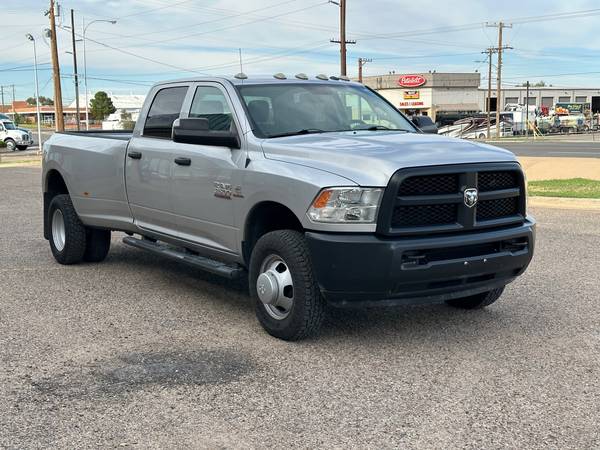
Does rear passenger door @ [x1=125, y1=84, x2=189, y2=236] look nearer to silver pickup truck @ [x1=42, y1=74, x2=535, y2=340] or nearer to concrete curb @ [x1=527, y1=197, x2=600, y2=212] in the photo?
silver pickup truck @ [x1=42, y1=74, x2=535, y2=340]

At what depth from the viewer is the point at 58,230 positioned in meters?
8.33

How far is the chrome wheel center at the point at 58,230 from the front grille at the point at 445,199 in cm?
475

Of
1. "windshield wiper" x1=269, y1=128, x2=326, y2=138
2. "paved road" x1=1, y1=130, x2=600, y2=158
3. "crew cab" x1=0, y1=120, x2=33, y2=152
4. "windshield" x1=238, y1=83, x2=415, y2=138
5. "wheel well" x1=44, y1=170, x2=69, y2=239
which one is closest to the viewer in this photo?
"windshield wiper" x1=269, y1=128, x2=326, y2=138

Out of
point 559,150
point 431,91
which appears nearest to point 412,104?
point 431,91

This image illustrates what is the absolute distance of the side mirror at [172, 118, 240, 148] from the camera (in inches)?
218

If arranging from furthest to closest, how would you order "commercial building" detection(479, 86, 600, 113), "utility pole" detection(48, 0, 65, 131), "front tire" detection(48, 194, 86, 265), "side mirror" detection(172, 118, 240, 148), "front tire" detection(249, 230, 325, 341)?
"commercial building" detection(479, 86, 600, 113), "utility pole" detection(48, 0, 65, 131), "front tire" detection(48, 194, 86, 265), "side mirror" detection(172, 118, 240, 148), "front tire" detection(249, 230, 325, 341)

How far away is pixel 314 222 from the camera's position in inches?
187

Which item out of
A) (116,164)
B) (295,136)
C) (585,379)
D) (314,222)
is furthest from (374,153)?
(116,164)

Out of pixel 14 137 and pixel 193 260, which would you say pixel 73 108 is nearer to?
pixel 14 137

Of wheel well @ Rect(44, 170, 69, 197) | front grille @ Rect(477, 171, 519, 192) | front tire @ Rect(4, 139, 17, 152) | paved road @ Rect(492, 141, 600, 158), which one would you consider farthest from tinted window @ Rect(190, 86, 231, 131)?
front tire @ Rect(4, 139, 17, 152)

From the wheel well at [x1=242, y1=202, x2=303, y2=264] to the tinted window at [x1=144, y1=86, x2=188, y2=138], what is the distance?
1548 mm

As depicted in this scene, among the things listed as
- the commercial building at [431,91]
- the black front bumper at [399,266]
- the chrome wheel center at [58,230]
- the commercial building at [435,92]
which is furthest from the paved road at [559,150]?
the commercial building at [431,91]

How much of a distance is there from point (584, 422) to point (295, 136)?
116 inches

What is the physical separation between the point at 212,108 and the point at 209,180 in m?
0.71
